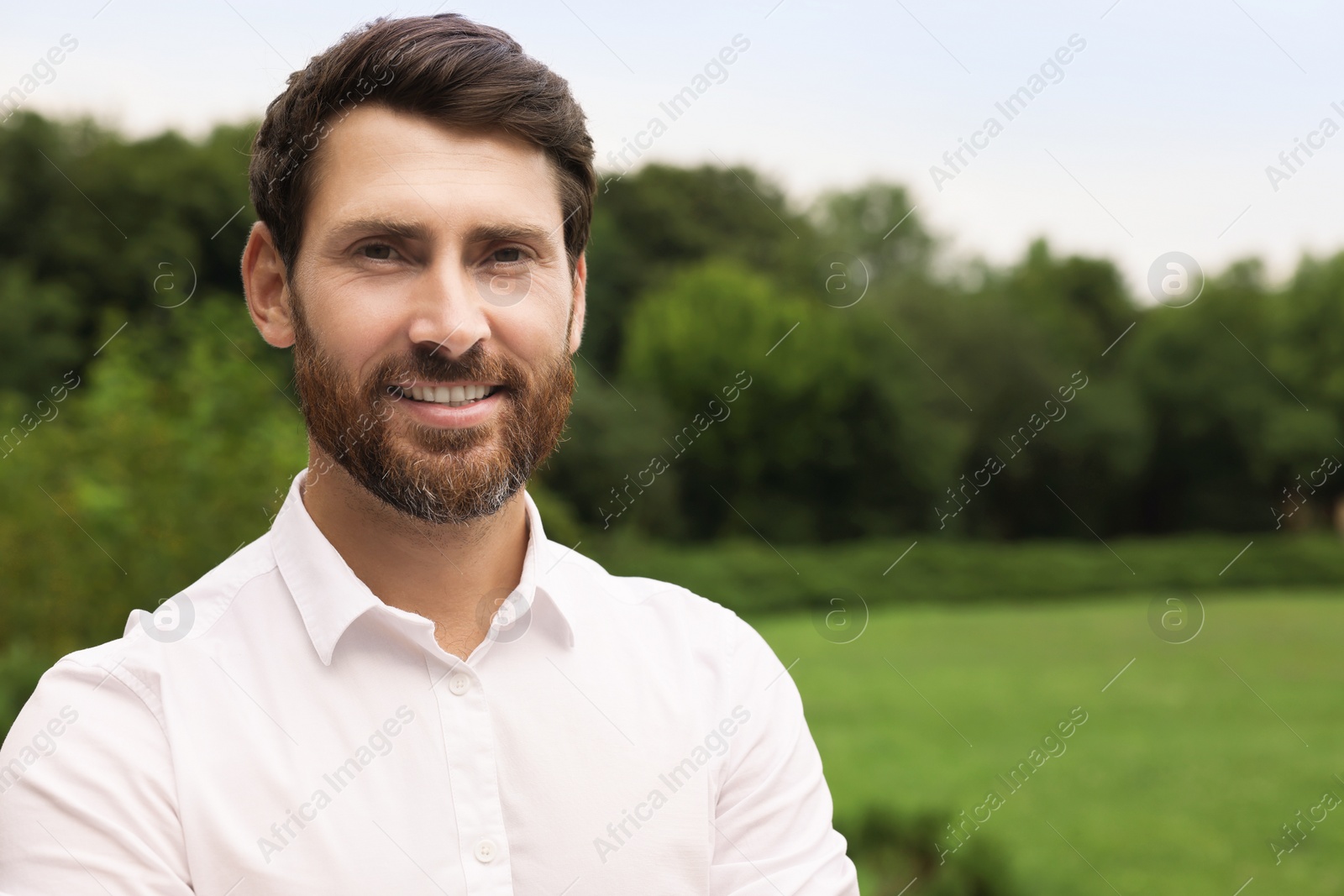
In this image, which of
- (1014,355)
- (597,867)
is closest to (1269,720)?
(597,867)

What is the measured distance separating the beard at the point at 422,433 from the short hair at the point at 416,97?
279mm

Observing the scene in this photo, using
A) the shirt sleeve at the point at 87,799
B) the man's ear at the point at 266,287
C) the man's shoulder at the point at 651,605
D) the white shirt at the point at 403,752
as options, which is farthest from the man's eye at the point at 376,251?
the shirt sleeve at the point at 87,799

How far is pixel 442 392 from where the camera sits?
240cm

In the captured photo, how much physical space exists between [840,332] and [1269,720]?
23.7 m

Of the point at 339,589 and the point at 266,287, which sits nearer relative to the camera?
the point at 339,589

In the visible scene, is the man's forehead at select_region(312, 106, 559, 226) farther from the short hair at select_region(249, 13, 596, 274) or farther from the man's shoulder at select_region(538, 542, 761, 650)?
the man's shoulder at select_region(538, 542, 761, 650)

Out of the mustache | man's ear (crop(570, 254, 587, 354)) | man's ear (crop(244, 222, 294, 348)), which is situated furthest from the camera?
man's ear (crop(570, 254, 587, 354))

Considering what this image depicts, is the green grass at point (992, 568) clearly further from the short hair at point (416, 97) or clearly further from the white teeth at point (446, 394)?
the white teeth at point (446, 394)

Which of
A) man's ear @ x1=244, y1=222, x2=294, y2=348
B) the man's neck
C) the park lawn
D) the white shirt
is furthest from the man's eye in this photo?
the park lawn

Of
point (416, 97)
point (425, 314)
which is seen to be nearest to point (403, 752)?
point (425, 314)

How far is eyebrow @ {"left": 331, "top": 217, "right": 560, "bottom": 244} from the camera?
2.40m

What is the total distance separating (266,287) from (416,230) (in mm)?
488

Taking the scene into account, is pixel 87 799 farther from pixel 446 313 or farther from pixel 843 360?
pixel 843 360

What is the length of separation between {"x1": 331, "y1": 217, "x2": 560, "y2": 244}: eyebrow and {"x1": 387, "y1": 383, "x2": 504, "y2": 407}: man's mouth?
27 cm
